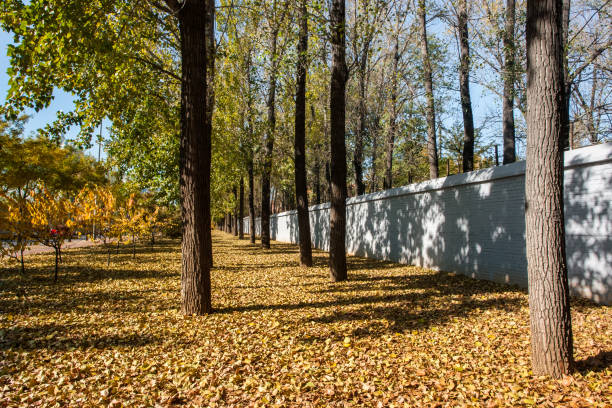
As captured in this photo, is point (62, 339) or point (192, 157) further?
point (192, 157)

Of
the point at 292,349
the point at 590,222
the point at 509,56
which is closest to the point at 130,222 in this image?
the point at 292,349

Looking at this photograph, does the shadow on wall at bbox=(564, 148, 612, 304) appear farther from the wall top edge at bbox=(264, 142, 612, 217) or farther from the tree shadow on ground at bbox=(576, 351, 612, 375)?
the tree shadow on ground at bbox=(576, 351, 612, 375)

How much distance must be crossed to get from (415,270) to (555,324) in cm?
654

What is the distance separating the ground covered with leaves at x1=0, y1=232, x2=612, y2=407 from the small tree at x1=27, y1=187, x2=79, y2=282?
1465mm

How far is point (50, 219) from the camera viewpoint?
8.23 meters

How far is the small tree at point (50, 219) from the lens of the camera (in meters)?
8.08

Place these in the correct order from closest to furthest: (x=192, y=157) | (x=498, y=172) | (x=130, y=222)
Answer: (x=192, y=157), (x=498, y=172), (x=130, y=222)

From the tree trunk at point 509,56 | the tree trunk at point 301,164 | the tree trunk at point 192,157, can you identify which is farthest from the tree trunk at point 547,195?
the tree trunk at point 509,56

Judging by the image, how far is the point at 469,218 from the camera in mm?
7965

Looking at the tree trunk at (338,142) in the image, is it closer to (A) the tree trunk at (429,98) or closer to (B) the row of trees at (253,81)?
(B) the row of trees at (253,81)

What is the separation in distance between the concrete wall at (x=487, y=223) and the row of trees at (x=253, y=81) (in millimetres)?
2128

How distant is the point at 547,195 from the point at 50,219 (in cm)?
962

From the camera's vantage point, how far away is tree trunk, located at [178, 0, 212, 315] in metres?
5.22

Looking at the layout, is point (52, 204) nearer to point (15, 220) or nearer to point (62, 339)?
point (15, 220)
